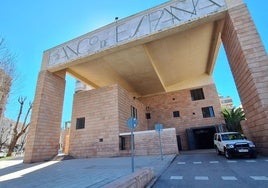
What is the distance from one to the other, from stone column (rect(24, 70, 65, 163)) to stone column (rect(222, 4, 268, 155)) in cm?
1358

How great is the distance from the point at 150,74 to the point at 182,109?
21.6 feet

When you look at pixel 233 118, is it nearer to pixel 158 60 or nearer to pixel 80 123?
pixel 158 60

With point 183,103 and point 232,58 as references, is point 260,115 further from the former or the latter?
point 183,103

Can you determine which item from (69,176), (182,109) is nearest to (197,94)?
(182,109)

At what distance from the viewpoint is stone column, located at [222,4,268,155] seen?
7.31m

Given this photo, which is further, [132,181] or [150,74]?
[150,74]

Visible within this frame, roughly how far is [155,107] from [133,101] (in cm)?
427

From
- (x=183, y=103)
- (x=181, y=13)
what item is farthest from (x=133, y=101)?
(x=181, y=13)

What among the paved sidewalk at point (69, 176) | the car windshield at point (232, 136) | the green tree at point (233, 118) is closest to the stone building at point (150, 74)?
the car windshield at point (232, 136)

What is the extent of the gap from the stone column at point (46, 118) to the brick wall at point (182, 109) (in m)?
10.9

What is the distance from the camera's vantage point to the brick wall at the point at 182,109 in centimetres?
1765

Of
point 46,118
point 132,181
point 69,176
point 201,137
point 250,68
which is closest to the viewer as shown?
point 132,181

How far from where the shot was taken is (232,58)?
9.72 metres

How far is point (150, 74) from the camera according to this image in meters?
15.6
